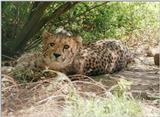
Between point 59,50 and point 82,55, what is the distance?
304 millimetres

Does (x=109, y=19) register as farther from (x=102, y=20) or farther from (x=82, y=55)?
(x=82, y=55)

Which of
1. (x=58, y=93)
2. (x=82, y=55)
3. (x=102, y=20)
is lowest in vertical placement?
(x=58, y=93)

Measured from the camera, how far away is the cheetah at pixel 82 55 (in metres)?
3.61

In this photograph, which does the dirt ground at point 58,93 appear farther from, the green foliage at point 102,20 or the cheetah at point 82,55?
the green foliage at point 102,20

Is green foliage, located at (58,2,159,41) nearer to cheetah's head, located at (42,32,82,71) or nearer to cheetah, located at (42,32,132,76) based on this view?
cheetah, located at (42,32,132,76)

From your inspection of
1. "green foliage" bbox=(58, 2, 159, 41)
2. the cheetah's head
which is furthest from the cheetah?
"green foliage" bbox=(58, 2, 159, 41)

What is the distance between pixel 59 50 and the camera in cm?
357

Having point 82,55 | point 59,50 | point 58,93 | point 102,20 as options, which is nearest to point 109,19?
point 102,20

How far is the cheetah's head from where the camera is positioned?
141 inches

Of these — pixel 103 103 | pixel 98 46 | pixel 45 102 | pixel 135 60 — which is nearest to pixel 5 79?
pixel 45 102

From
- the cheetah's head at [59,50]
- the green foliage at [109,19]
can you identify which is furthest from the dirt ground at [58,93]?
the green foliage at [109,19]

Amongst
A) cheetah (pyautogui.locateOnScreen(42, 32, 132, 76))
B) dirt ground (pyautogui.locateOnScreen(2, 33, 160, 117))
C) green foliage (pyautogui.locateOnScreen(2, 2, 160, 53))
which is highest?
green foliage (pyautogui.locateOnScreen(2, 2, 160, 53))

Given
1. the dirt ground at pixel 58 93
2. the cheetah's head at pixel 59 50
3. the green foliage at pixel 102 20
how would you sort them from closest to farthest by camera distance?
the dirt ground at pixel 58 93 → the cheetah's head at pixel 59 50 → the green foliage at pixel 102 20

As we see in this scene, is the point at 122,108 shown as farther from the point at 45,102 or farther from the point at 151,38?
the point at 151,38
